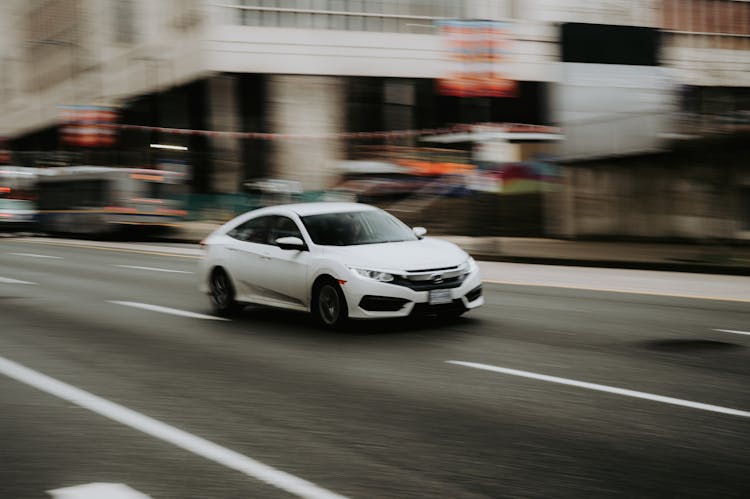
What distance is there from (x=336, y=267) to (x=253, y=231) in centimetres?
200

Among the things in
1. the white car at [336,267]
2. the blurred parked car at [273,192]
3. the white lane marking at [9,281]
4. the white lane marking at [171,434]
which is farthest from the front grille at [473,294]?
the blurred parked car at [273,192]

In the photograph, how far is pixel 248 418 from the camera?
6.54m

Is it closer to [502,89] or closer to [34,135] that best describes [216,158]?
[502,89]

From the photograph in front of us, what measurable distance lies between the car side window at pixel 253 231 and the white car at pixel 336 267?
1 centimetres

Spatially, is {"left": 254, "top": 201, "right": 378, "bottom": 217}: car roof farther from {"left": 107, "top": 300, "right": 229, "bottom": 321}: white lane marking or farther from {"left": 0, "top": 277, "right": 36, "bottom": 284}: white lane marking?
{"left": 0, "top": 277, "right": 36, "bottom": 284}: white lane marking

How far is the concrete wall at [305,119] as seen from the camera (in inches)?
1868

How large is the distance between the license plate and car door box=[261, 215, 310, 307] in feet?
4.73

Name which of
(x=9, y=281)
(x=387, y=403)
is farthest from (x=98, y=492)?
(x=9, y=281)

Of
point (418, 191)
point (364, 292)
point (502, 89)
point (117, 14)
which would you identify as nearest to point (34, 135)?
point (117, 14)

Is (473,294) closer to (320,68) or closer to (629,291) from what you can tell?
(629,291)

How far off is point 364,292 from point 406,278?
17.4 inches

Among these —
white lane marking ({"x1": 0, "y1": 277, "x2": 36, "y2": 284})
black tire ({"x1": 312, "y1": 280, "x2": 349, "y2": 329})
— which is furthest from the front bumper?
white lane marking ({"x1": 0, "y1": 277, "x2": 36, "y2": 284})

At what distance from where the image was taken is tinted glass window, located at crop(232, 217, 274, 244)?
11922 mm

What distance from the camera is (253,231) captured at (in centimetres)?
1212
